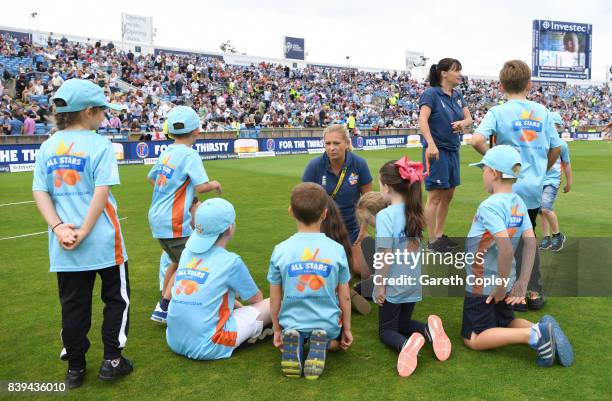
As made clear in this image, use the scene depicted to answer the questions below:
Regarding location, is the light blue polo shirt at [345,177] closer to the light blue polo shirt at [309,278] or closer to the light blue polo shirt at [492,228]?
the light blue polo shirt at [492,228]

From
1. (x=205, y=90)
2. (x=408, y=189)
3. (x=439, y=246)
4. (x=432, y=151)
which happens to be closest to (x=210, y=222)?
(x=408, y=189)

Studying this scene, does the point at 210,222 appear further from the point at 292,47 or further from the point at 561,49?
the point at 561,49

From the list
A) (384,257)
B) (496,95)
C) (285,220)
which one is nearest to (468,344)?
(384,257)

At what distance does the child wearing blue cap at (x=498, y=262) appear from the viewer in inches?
147

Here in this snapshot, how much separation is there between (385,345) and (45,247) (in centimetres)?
566

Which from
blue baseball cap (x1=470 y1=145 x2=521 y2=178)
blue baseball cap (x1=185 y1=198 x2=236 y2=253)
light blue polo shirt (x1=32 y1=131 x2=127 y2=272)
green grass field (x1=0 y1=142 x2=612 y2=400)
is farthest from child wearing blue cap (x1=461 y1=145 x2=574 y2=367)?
light blue polo shirt (x1=32 y1=131 x2=127 y2=272)

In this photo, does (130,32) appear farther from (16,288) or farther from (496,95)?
(16,288)

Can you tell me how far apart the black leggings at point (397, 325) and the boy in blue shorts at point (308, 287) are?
466 millimetres

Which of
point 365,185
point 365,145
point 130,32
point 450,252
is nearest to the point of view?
point 365,185

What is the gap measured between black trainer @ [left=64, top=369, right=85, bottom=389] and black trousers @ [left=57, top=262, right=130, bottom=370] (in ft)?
0.10

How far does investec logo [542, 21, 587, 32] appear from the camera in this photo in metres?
60.3

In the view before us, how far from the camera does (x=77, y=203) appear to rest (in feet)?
10.8

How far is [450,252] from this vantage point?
22.0 feet

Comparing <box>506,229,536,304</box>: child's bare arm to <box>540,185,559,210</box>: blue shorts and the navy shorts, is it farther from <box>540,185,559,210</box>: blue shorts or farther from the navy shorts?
<box>540,185,559,210</box>: blue shorts
